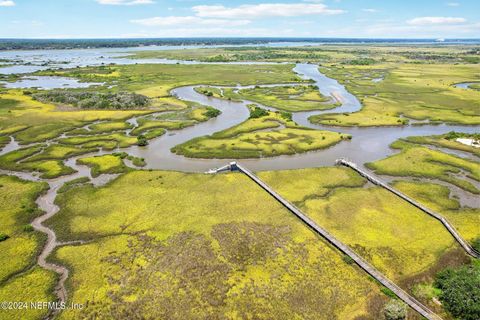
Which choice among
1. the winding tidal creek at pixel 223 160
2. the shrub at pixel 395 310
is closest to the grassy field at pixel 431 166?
the winding tidal creek at pixel 223 160

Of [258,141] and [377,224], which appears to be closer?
[377,224]

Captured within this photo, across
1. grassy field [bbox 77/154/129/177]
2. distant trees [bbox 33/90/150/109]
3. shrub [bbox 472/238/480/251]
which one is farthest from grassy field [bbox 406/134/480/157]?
distant trees [bbox 33/90/150/109]

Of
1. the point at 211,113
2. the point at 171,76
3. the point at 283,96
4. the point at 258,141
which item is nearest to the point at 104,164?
the point at 258,141

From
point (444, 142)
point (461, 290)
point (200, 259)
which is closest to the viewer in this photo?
point (461, 290)

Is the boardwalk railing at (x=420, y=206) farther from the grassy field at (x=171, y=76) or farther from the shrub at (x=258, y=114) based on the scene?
the grassy field at (x=171, y=76)

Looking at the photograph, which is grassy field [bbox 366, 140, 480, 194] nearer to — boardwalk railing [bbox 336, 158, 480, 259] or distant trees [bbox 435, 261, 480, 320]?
boardwalk railing [bbox 336, 158, 480, 259]

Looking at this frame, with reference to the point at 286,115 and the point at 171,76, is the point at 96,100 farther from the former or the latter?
the point at 171,76

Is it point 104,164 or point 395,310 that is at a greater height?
point 104,164

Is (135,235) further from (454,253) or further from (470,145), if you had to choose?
(470,145)
